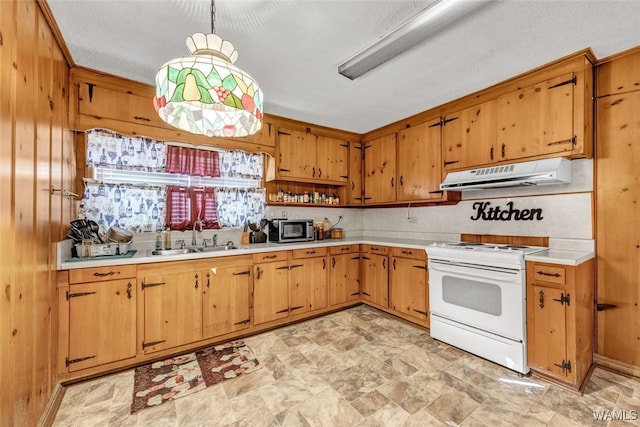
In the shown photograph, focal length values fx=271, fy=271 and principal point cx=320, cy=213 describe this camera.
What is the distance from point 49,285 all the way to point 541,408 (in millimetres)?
3501

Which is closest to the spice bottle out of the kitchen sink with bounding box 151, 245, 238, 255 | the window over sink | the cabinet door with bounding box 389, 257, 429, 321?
the window over sink

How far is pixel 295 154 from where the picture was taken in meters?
3.78

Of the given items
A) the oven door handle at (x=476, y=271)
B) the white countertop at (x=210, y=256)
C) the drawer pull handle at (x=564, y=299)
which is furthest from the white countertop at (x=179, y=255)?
the drawer pull handle at (x=564, y=299)

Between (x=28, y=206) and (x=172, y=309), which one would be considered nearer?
(x=28, y=206)

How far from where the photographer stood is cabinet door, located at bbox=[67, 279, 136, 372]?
7.04ft

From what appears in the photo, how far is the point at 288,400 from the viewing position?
6.46 feet

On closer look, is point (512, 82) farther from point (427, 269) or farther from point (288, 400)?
point (288, 400)

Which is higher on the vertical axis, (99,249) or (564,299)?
(99,249)

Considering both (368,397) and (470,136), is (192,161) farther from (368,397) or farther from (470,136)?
(470,136)

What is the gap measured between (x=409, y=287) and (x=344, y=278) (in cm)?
90

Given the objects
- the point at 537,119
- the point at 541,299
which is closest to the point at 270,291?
the point at 541,299

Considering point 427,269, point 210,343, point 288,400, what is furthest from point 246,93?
point 427,269

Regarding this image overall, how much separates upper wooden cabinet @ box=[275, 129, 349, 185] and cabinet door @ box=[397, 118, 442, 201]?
0.90 meters

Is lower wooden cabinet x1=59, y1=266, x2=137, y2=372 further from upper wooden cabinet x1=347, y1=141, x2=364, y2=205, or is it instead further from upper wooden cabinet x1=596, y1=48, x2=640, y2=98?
upper wooden cabinet x1=596, y1=48, x2=640, y2=98
